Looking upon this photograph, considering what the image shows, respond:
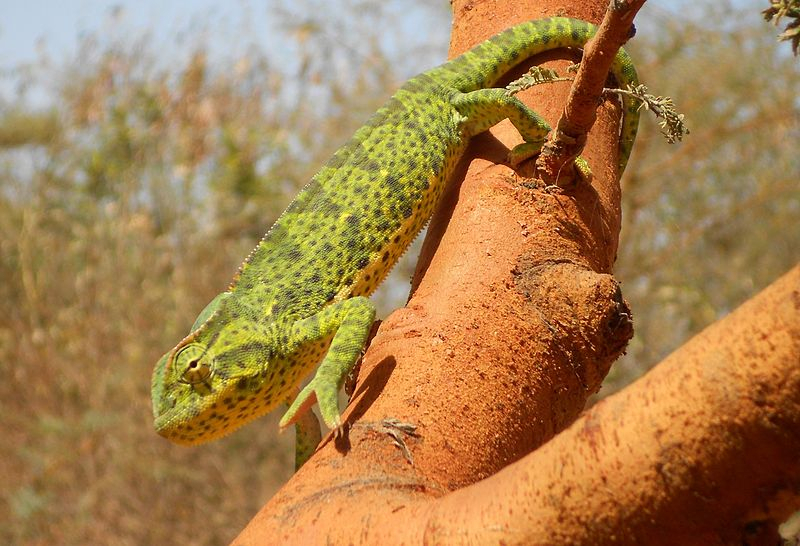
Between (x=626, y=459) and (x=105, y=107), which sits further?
(x=105, y=107)

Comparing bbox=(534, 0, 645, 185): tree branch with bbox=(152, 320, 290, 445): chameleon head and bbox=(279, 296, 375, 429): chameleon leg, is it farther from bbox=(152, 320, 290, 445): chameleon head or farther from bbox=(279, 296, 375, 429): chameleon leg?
bbox=(152, 320, 290, 445): chameleon head

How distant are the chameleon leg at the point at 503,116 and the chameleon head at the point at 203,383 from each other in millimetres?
1105

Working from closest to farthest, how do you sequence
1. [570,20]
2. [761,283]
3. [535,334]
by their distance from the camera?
[535,334] < [570,20] < [761,283]

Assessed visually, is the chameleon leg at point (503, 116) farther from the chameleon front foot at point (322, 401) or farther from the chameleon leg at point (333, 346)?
the chameleon front foot at point (322, 401)

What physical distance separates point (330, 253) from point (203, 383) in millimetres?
638

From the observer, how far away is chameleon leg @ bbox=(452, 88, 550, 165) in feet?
9.20

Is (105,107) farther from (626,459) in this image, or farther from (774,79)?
(626,459)

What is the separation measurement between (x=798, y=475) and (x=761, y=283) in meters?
9.54

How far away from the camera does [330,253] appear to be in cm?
335

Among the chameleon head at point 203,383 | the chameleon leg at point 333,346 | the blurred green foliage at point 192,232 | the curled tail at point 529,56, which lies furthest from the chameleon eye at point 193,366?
the blurred green foliage at point 192,232

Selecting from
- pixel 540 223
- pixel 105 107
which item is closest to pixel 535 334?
pixel 540 223

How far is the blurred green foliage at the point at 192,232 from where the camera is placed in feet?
30.0

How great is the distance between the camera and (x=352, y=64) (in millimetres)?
9953

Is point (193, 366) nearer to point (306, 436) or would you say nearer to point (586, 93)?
point (306, 436)
